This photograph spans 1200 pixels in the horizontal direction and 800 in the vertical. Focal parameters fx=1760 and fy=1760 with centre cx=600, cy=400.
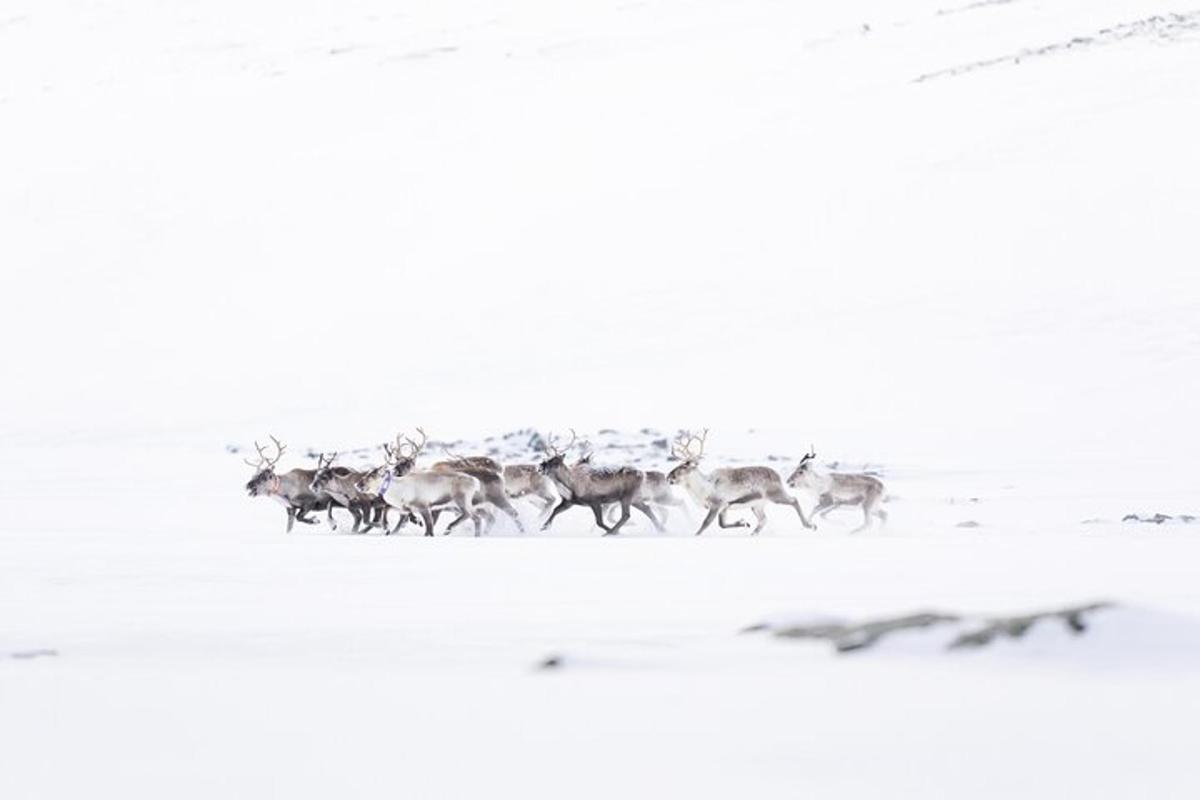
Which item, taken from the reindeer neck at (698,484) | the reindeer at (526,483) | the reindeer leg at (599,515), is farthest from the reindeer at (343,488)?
the reindeer neck at (698,484)

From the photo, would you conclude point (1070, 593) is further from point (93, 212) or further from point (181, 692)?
point (93, 212)

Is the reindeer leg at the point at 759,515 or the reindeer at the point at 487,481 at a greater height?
the reindeer at the point at 487,481

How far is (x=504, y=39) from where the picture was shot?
44.2m

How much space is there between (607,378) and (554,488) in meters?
8.44

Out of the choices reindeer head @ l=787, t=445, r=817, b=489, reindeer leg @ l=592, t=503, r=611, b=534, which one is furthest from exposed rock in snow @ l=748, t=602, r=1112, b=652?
reindeer head @ l=787, t=445, r=817, b=489

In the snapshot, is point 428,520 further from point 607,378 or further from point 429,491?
point 607,378

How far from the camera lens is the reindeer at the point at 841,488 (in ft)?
35.5

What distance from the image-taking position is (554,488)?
1142 cm

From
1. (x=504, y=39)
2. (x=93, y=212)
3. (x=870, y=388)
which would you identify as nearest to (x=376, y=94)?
(x=504, y=39)

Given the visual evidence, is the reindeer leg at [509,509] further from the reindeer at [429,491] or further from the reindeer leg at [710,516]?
the reindeer leg at [710,516]

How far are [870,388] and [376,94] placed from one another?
2279 centimetres

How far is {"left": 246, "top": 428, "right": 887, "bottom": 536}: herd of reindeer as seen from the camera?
10.5 metres

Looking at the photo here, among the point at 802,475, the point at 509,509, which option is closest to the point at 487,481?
the point at 509,509

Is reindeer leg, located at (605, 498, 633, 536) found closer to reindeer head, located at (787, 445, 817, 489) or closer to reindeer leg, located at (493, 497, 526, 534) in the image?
reindeer leg, located at (493, 497, 526, 534)
